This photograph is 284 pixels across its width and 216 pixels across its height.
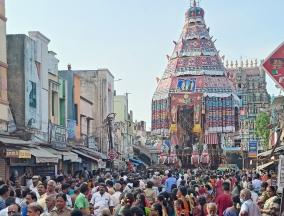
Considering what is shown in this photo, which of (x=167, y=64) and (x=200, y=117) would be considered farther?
(x=167, y=64)

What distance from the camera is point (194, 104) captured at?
7400 centimetres

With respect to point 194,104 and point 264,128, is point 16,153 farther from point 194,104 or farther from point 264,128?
point 194,104

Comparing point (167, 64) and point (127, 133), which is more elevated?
point (167, 64)

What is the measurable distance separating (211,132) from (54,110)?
4170 centimetres

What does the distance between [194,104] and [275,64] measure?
2630 inches

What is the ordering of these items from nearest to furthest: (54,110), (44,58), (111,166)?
1. (44,58)
2. (54,110)
3. (111,166)

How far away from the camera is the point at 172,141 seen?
77.3 meters

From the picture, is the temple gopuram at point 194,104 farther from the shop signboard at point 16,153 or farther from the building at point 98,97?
the shop signboard at point 16,153

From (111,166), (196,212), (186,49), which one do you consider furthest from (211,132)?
(196,212)

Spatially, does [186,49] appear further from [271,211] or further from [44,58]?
[271,211]

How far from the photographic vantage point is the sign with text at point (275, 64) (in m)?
7.30

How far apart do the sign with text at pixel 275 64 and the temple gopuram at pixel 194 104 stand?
64380 millimetres

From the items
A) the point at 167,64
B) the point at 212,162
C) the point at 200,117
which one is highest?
the point at 167,64

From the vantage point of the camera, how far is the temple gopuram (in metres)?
73.6
